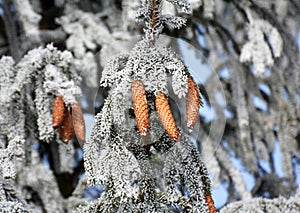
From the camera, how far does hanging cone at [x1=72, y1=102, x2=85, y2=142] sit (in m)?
1.81

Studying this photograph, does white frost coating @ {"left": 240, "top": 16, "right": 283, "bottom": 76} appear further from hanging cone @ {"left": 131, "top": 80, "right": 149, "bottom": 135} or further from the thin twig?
hanging cone @ {"left": 131, "top": 80, "right": 149, "bottom": 135}

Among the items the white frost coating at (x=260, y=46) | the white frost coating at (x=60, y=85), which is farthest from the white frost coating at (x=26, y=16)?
the white frost coating at (x=260, y=46)

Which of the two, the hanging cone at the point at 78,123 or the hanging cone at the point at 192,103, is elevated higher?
the hanging cone at the point at 192,103

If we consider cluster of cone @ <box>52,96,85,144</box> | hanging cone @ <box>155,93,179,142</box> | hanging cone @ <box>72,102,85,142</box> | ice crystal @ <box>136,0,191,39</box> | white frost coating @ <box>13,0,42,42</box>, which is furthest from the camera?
white frost coating @ <box>13,0,42,42</box>

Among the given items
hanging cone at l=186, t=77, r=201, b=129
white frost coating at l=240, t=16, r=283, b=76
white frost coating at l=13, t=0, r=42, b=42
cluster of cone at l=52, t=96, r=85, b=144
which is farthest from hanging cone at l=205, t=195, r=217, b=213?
white frost coating at l=13, t=0, r=42, b=42

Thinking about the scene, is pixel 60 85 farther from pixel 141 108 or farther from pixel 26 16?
pixel 26 16

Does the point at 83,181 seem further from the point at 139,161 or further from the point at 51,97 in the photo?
the point at 139,161

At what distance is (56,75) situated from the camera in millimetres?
2021

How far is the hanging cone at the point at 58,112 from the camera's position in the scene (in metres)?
1.92

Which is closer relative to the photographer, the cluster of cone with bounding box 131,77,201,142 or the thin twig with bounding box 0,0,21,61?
the cluster of cone with bounding box 131,77,201,142

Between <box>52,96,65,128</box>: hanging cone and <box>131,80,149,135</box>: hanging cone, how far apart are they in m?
0.57

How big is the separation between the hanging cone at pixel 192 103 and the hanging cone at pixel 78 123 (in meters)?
0.44

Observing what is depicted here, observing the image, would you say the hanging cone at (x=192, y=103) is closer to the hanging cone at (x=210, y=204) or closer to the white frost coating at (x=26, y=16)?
the hanging cone at (x=210, y=204)

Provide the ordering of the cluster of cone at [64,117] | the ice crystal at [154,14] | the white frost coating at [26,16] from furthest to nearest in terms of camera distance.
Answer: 1. the white frost coating at [26,16]
2. the cluster of cone at [64,117]
3. the ice crystal at [154,14]
